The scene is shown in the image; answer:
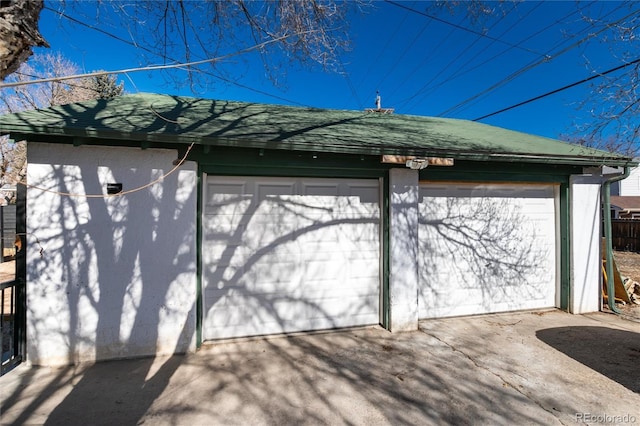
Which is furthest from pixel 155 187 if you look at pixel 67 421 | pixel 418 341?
pixel 418 341

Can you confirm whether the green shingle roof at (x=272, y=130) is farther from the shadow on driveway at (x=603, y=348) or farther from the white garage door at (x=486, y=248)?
the shadow on driveway at (x=603, y=348)

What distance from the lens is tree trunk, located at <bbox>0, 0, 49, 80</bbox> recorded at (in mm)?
2332

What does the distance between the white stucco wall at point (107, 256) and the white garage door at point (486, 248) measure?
3.64m

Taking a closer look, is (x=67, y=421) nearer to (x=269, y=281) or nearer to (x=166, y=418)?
(x=166, y=418)

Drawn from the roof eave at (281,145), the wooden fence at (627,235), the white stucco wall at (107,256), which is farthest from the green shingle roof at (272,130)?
the wooden fence at (627,235)

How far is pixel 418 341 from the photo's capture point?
4.53m

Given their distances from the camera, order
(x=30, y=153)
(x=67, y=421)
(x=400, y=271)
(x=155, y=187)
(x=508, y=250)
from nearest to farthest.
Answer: (x=67, y=421) → (x=30, y=153) → (x=155, y=187) → (x=400, y=271) → (x=508, y=250)

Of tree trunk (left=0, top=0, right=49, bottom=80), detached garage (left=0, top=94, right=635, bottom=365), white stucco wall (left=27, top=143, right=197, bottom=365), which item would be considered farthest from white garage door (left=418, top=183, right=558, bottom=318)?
tree trunk (left=0, top=0, right=49, bottom=80)

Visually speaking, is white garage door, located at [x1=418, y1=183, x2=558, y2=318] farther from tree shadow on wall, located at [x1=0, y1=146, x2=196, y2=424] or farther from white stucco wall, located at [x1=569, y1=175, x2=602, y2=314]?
tree shadow on wall, located at [x1=0, y1=146, x2=196, y2=424]

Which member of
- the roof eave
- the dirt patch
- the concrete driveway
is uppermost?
the roof eave

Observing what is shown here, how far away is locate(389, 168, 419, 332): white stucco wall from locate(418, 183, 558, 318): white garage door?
527 mm

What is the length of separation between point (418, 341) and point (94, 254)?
4.27 metres

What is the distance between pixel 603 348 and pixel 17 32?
6927 millimetres

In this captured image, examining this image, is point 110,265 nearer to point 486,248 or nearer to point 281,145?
point 281,145
